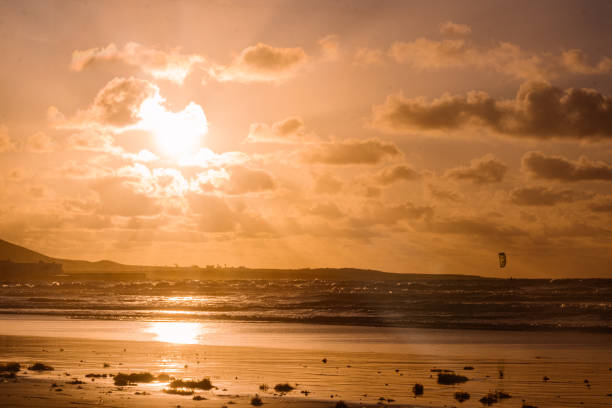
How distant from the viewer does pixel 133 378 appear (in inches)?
854

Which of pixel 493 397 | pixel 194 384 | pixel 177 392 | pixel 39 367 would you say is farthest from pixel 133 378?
pixel 493 397

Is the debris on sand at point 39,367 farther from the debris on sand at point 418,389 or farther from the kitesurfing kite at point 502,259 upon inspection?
the kitesurfing kite at point 502,259

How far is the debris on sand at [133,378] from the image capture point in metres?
21.1

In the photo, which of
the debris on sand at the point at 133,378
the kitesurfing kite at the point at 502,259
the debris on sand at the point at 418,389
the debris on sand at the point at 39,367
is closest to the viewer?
the debris on sand at the point at 418,389

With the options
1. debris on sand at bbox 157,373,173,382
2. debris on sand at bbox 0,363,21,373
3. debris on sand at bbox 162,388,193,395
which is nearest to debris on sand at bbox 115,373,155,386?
debris on sand at bbox 157,373,173,382

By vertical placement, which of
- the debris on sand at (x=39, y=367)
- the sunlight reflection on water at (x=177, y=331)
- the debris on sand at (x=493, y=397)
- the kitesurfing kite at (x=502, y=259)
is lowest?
the debris on sand at (x=493, y=397)

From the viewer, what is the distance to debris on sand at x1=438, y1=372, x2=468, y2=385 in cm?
2208

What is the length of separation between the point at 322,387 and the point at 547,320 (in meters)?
39.0

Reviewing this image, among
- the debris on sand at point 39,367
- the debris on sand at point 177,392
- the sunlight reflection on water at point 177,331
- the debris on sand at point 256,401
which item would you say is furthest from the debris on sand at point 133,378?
the sunlight reflection on water at point 177,331

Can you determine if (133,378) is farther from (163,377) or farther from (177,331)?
(177,331)

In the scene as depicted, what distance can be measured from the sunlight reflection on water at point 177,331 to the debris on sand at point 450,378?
55.6 feet

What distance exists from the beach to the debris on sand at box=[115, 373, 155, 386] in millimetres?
438

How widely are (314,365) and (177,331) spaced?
19.4m

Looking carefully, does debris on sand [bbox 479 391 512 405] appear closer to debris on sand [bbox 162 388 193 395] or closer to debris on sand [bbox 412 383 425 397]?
debris on sand [bbox 412 383 425 397]
